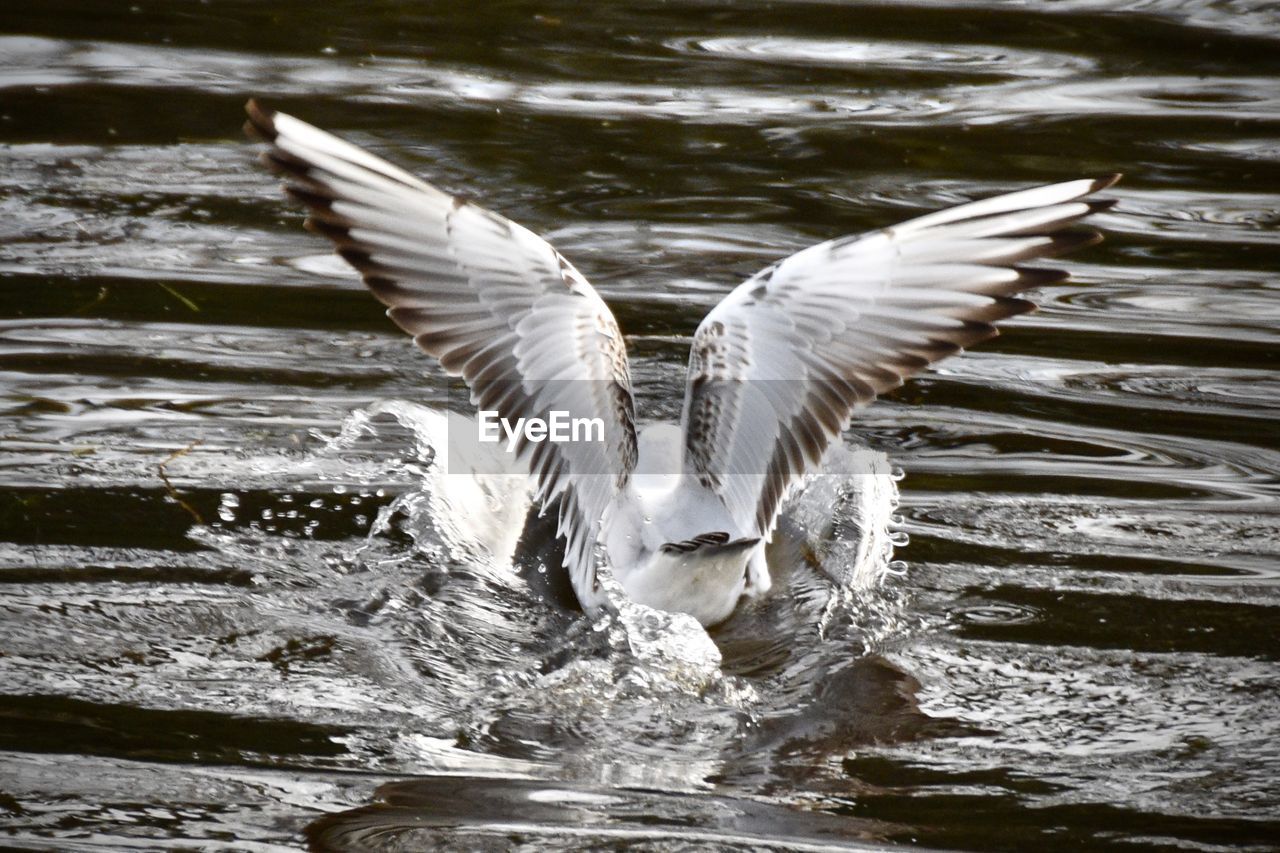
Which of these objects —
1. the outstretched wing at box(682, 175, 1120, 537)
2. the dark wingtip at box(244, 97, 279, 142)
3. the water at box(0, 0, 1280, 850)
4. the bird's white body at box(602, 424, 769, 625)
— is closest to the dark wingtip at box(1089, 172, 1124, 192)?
the outstretched wing at box(682, 175, 1120, 537)

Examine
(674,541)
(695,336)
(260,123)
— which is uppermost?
(260,123)

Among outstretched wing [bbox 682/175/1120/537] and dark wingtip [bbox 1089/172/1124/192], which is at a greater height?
dark wingtip [bbox 1089/172/1124/192]

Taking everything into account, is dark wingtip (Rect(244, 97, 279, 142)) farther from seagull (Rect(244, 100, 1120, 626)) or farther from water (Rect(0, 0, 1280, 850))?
water (Rect(0, 0, 1280, 850))

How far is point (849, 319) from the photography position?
4.46 meters

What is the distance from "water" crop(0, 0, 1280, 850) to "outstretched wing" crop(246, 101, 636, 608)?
0.44m

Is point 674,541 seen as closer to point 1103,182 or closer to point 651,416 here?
point 651,416

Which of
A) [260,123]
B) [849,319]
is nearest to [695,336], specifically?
[849,319]

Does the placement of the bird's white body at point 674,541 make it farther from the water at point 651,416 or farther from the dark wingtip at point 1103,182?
the dark wingtip at point 1103,182

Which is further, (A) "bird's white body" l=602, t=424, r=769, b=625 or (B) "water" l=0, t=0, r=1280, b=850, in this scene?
(A) "bird's white body" l=602, t=424, r=769, b=625

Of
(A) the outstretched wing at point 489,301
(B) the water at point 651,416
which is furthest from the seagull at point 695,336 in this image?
(B) the water at point 651,416

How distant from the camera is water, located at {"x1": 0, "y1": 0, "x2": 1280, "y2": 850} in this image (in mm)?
3650

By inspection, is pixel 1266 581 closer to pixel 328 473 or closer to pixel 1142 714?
pixel 1142 714

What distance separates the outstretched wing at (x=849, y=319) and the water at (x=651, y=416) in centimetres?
50

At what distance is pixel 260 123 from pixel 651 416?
196 cm
